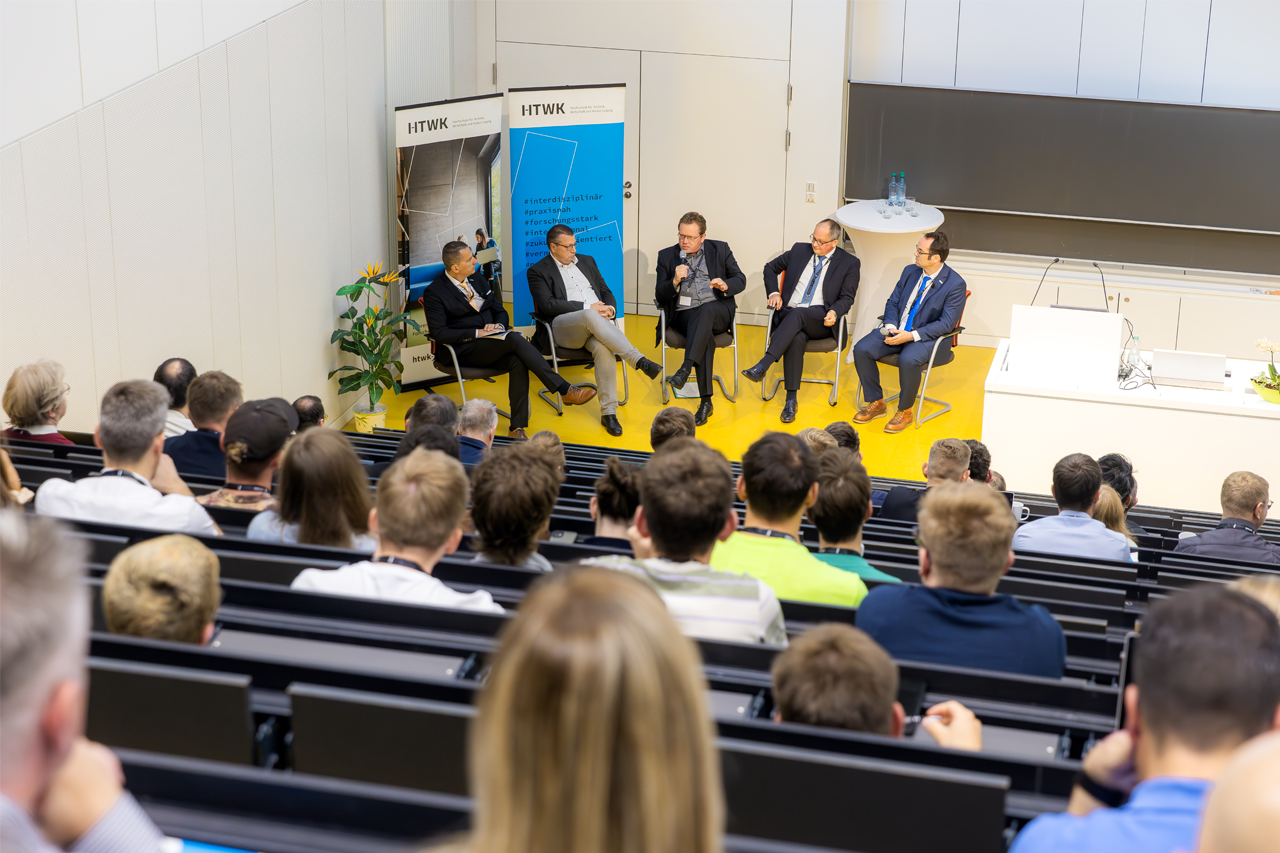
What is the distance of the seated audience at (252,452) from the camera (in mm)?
3588

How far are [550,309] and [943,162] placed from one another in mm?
3629

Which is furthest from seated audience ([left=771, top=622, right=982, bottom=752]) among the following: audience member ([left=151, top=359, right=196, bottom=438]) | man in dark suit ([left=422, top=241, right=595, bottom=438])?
man in dark suit ([left=422, top=241, right=595, bottom=438])

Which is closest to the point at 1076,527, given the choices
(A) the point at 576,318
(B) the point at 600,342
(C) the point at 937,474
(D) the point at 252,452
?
(C) the point at 937,474

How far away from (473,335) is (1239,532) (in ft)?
15.9

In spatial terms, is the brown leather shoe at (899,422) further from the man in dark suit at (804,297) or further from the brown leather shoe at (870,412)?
the man in dark suit at (804,297)

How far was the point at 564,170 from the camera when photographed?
8797 millimetres

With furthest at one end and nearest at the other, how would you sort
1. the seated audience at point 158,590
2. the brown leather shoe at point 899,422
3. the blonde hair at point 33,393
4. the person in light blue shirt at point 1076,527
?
the brown leather shoe at point 899,422
the person in light blue shirt at point 1076,527
the blonde hair at point 33,393
the seated audience at point 158,590

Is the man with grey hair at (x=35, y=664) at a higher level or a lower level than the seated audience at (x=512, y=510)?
higher

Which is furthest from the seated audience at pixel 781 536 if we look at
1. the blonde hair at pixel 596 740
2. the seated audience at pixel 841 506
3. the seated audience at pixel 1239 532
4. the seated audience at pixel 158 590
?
the seated audience at pixel 1239 532

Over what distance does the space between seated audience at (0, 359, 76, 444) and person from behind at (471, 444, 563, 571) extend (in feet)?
7.01

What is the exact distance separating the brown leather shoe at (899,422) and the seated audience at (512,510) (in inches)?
220

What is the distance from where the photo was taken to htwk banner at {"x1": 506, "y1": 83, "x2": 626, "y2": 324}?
865 centimetres

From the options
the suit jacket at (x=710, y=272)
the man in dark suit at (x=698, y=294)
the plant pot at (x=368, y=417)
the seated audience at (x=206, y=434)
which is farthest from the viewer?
the suit jacket at (x=710, y=272)

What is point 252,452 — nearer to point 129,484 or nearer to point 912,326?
point 129,484
